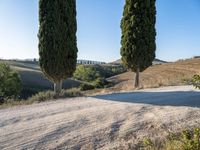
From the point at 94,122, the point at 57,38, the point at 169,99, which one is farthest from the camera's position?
the point at 57,38

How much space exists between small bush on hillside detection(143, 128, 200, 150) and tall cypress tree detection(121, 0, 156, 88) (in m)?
15.8

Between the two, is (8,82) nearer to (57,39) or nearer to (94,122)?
(57,39)

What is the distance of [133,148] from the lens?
9.87m

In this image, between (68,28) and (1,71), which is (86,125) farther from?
(1,71)

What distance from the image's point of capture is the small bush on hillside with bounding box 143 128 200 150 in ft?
20.0

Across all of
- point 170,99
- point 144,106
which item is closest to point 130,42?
point 170,99

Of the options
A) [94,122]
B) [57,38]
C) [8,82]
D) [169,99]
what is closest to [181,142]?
[94,122]

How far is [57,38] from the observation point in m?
21.1

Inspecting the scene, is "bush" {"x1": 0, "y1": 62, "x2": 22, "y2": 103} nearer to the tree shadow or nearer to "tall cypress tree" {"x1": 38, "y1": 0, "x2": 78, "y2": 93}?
"tall cypress tree" {"x1": 38, "y1": 0, "x2": 78, "y2": 93}

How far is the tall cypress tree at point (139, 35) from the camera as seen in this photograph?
25969mm

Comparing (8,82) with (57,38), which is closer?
(57,38)

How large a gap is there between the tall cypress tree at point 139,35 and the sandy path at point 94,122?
10.00 metres

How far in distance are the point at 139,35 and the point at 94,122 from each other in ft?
47.7

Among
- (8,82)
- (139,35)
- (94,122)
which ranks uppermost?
(139,35)
